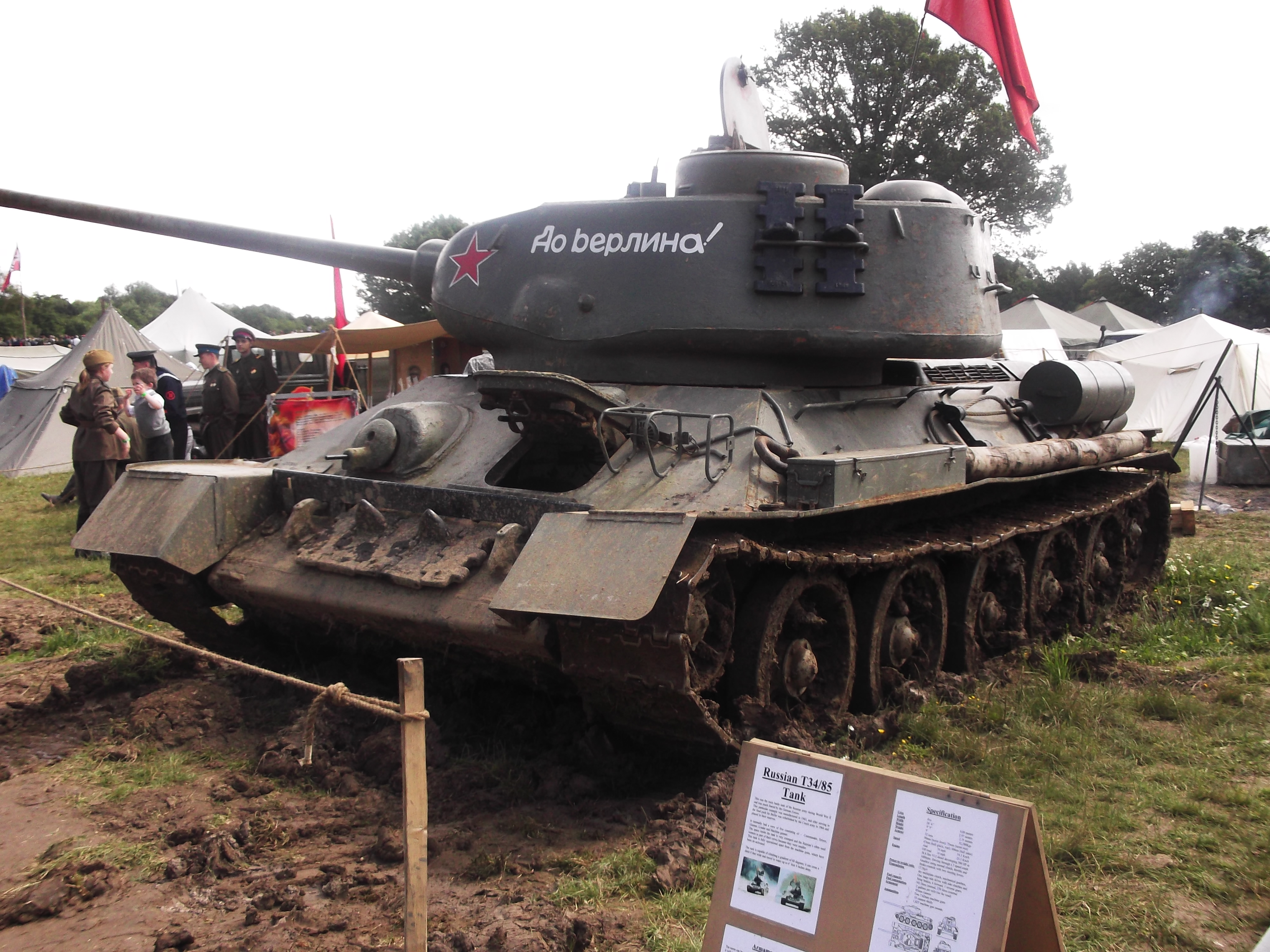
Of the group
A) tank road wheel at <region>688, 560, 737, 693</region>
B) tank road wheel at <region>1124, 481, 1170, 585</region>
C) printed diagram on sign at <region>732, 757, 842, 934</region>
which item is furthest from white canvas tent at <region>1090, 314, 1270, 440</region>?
printed diagram on sign at <region>732, 757, 842, 934</region>

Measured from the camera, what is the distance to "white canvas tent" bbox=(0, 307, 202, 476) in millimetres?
17344

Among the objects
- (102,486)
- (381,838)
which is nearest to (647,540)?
(381,838)

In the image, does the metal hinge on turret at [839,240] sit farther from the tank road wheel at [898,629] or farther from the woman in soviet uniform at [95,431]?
the woman in soviet uniform at [95,431]

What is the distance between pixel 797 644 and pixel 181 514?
3102 mm

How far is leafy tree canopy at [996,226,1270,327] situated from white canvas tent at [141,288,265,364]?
79.7ft

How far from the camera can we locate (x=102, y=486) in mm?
10031

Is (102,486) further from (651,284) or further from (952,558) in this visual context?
(952,558)

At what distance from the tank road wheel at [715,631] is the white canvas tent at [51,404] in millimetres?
14855

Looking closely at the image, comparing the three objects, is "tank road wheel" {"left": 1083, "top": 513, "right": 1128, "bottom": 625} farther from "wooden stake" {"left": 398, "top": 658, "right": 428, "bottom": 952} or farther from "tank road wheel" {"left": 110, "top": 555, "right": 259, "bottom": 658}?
"wooden stake" {"left": 398, "top": 658, "right": 428, "bottom": 952}

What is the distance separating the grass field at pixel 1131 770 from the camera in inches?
142

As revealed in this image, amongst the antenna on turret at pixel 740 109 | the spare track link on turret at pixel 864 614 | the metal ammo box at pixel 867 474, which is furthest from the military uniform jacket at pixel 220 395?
the metal ammo box at pixel 867 474

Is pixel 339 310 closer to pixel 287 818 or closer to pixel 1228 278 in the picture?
pixel 287 818

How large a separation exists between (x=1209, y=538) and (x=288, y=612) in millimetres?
9479

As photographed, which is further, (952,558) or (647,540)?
(952,558)
